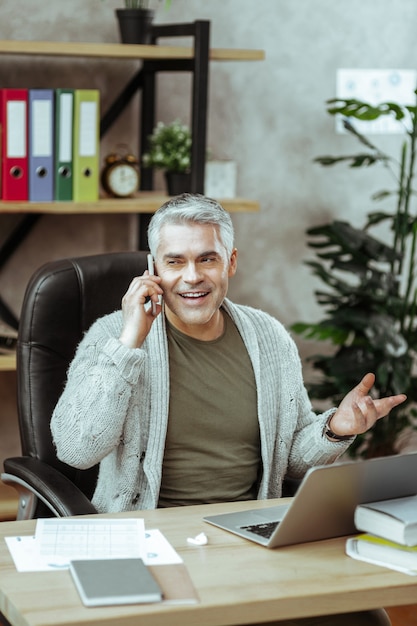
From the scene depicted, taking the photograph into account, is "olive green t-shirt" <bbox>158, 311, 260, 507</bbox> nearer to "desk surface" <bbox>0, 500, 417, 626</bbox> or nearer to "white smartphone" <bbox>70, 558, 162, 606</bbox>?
"desk surface" <bbox>0, 500, 417, 626</bbox>

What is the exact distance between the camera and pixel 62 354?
7.98 ft

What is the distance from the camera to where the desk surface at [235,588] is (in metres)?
1.45

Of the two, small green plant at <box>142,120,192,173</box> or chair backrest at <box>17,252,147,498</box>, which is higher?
small green plant at <box>142,120,192,173</box>

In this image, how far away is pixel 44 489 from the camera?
2.17 meters

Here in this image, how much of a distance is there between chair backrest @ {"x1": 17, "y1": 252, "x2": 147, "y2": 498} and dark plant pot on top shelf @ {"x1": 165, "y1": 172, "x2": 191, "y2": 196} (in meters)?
1.02

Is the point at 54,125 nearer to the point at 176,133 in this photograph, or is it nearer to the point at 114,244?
the point at 176,133

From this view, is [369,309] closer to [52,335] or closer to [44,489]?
[52,335]

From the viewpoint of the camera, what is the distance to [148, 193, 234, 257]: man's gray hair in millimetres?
2182

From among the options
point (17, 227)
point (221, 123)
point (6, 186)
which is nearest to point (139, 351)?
point (6, 186)

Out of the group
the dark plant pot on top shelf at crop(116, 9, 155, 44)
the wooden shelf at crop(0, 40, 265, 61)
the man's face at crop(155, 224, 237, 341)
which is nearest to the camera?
the man's face at crop(155, 224, 237, 341)

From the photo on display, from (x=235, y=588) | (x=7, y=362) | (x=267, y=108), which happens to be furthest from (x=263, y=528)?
(x=267, y=108)

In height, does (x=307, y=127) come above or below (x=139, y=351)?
above

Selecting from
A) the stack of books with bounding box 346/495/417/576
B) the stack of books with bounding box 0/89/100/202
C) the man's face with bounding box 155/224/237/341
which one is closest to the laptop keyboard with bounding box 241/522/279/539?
the stack of books with bounding box 346/495/417/576

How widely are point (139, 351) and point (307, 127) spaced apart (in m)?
2.08
